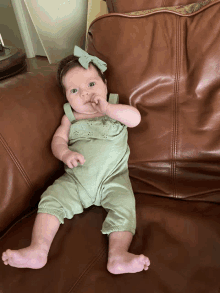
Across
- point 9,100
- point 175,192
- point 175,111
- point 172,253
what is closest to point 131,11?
point 175,111

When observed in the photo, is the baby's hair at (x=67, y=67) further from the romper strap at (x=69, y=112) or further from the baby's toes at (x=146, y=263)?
the baby's toes at (x=146, y=263)

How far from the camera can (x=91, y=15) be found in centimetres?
121

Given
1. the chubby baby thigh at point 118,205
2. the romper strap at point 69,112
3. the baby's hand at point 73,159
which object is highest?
the romper strap at point 69,112

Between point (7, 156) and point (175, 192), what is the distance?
0.58 meters

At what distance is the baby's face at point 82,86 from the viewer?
0.91 m

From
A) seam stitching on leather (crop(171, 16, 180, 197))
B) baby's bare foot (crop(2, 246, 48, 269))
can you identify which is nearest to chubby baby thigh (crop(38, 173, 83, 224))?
baby's bare foot (crop(2, 246, 48, 269))

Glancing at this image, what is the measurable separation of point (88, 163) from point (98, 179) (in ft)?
0.22

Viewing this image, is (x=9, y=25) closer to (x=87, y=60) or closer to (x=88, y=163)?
(x=87, y=60)

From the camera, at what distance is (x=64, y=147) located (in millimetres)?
861

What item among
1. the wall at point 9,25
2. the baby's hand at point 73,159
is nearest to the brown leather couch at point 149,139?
the baby's hand at point 73,159

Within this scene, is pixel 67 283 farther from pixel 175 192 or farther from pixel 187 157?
pixel 187 157

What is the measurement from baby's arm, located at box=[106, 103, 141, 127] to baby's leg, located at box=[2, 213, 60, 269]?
39cm

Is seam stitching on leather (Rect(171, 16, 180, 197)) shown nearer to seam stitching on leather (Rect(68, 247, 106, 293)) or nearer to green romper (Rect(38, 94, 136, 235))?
green romper (Rect(38, 94, 136, 235))

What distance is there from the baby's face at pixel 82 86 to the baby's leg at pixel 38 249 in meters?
0.42
